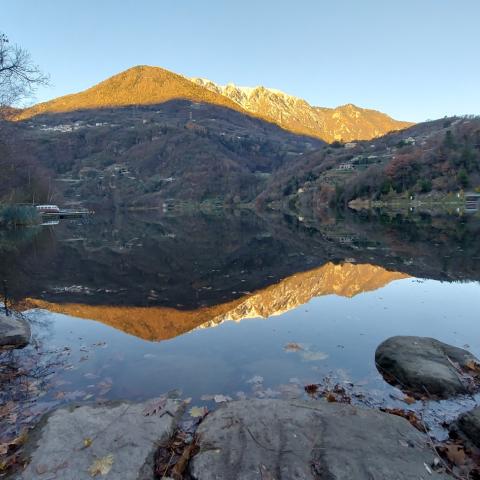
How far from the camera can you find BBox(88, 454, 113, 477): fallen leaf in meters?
5.00

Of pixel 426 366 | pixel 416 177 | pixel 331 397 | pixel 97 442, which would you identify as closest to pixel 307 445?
pixel 331 397

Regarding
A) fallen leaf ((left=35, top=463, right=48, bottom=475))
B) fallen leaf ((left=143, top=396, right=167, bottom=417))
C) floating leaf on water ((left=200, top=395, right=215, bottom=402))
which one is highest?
fallen leaf ((left=35, top=463, right=48, bottom=475))

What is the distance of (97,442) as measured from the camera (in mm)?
5656

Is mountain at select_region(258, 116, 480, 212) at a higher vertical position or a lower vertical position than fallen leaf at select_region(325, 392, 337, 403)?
higher

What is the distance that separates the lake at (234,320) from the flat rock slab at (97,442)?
4.00 feet

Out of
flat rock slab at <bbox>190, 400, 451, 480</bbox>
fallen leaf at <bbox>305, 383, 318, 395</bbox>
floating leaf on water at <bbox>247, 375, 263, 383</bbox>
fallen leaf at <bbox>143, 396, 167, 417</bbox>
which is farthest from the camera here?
floating leaf on water at <bbox>247, 375, 263, 383</bbox>

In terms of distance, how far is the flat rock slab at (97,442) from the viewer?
503cm

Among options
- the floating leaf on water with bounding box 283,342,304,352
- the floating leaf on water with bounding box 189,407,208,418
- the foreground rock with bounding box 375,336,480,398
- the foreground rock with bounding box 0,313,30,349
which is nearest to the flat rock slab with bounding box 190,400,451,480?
the floating leaf on water with bounding box 189,407,208,418

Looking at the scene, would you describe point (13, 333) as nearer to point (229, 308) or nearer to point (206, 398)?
point (206, 398)

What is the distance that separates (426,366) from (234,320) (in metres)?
6.69

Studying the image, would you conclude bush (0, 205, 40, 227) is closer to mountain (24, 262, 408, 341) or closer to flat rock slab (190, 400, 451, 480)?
mountain (24, 262, 408, 341)

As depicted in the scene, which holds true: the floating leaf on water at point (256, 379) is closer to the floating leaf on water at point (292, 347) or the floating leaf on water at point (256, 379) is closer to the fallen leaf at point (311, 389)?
the fallen leaf at point (311, 389)

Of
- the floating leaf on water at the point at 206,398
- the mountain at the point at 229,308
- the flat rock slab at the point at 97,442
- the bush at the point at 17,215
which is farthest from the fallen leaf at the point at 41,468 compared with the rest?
the bush at the point at 17,215

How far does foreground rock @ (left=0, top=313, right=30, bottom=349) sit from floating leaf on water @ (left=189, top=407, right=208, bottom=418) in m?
6.64
